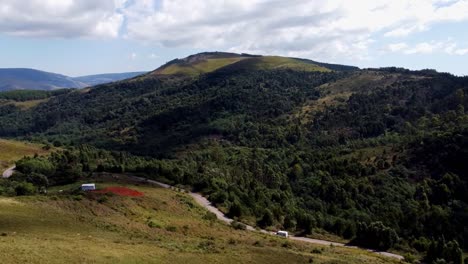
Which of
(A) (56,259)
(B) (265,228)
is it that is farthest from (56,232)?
(B) (265,228)

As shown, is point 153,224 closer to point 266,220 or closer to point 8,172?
point 266,220

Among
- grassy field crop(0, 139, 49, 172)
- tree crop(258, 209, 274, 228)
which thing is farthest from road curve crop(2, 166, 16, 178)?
tree crop(258, 209, 274, 228)

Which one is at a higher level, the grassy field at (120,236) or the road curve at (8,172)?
the grassy field at (120,236)

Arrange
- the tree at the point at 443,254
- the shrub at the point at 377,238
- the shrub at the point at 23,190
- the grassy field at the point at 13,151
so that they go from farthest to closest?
the grassy field at the point at 13,151 → the shrub at the point at 377,238 → the tree at the point at 443,254 → the shrub at the point at 23,190

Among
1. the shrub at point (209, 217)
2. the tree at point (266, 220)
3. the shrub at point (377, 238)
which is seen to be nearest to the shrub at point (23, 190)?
the shrub at point (209, 217)

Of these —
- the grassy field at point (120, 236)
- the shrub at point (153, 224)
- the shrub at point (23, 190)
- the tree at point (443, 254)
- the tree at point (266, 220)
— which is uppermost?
the grassy field at point (120, 236)

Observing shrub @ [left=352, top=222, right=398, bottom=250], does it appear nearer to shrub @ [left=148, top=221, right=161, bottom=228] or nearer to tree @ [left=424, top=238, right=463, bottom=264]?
tree @ [left=424, top=238, right=463, bottom=264]

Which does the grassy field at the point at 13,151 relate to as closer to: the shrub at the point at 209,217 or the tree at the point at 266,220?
the shrub at the point at 209,217

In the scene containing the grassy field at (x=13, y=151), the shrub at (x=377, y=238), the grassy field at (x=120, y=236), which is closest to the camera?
the grassy field at (x=120, y=236)
